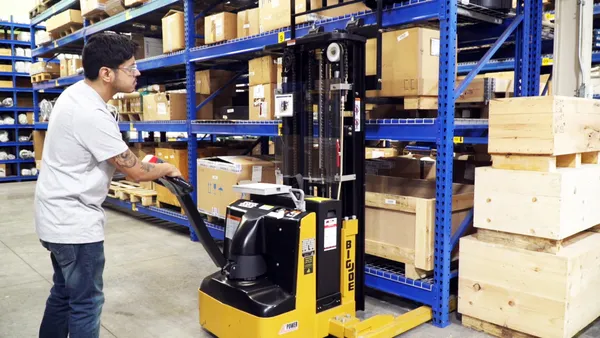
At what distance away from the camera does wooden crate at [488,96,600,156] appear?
322cm

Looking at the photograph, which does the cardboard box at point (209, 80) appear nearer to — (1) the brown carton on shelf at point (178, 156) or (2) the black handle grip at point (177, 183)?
(1) the brown carton on shelf at point (178, 156)

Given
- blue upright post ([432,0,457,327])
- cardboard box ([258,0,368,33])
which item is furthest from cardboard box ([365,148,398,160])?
blue upright post ([432,0,457,327])

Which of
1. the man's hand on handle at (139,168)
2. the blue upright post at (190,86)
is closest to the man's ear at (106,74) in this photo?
the man's hand on handle at (139,168)

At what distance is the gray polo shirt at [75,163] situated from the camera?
96.0 inches

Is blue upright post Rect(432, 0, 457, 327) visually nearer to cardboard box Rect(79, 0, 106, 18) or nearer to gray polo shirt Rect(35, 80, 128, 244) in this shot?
gray polo shirt Rect(35, 80, 128, 244)

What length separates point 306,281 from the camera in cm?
317

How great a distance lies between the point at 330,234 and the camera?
3.32 meters

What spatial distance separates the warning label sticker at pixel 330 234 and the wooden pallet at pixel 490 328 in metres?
1.18

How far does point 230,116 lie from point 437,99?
9.95 ft

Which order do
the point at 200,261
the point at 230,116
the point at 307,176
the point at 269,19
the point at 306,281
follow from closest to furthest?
the point at 306,281 → the point at 307,176 → the point at 269,19 → the point at 200,261 → the point at 230,116

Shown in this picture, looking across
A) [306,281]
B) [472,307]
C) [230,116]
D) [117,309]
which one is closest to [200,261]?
[117,309]

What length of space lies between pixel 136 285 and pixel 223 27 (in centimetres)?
290

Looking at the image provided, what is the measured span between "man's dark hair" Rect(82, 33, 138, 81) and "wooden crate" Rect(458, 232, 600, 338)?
2.60 m

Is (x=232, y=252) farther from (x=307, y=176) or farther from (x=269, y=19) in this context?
(x=269, y=19)
